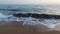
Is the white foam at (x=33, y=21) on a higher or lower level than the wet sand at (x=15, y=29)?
higher

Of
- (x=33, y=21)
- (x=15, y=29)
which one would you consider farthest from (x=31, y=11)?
(x=15, y=29)

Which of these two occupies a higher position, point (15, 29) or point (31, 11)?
point (31, 11)

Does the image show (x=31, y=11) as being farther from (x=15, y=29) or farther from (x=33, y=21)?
(x=15, y=29)

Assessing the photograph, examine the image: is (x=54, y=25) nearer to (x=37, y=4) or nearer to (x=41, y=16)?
(x=41, y=16)

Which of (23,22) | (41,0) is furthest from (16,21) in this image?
(41,0)

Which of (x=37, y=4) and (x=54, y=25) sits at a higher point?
(x=37, y=4)

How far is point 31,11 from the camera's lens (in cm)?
102

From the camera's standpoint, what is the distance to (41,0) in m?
1.02

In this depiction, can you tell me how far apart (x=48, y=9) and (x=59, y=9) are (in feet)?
0.36

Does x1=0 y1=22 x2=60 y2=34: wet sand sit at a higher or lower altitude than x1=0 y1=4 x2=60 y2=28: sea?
lower

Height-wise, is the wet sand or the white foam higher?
the white foam

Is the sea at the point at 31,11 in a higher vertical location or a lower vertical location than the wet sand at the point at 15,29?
higher

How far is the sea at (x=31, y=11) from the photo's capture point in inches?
39.7

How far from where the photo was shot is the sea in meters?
1.01
